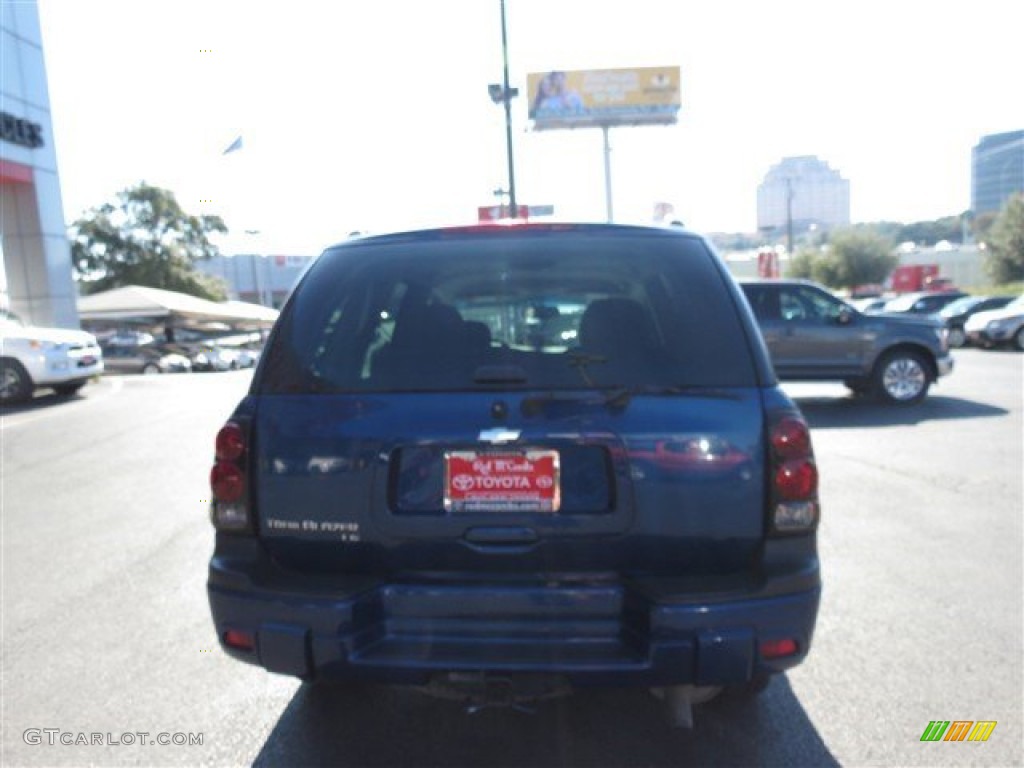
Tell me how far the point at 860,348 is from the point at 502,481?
33.6 ft

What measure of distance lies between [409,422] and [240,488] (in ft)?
2.04

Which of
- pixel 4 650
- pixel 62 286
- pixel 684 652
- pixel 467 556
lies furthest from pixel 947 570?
pixel 62 286

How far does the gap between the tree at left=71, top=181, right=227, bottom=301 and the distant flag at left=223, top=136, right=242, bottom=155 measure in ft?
163

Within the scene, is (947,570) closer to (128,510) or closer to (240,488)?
(240,488)

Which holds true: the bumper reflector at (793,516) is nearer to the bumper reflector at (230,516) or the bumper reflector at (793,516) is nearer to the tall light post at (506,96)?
the bumper reflector at (230,516)

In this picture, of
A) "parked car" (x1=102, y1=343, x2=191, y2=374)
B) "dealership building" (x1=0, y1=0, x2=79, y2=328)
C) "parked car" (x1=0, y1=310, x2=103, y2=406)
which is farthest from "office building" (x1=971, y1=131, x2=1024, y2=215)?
"parked car" (x1=0, y1=310, x2=103, y2=406)

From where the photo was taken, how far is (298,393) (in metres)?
2.65

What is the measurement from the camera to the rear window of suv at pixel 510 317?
2566 mm

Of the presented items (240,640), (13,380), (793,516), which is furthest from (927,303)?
(240,640)

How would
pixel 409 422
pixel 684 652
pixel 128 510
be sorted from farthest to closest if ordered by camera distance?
pixel 128 510 < pixel 409 422 < pixel 684 652

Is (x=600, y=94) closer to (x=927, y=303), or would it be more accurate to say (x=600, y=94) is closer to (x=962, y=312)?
(x=927, y=303)

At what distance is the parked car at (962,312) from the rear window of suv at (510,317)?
22.5 meters

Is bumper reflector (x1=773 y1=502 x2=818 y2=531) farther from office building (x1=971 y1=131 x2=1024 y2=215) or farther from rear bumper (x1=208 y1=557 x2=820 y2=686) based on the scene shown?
office building (x1=971 y1=131 x2=1024 y2=215)

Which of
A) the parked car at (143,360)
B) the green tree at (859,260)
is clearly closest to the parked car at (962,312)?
the parked car at (143,360)
